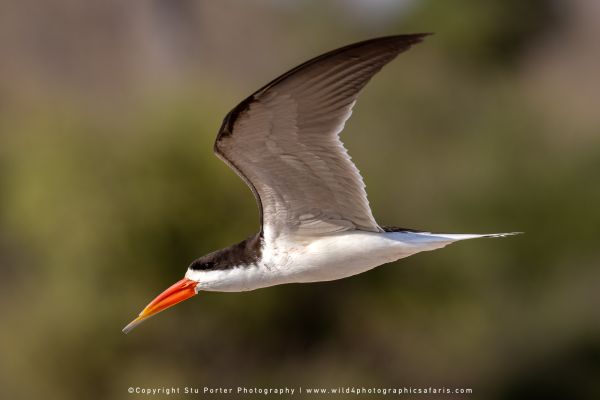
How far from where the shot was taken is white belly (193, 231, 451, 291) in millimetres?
5426

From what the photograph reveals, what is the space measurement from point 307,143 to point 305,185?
0.33 metres

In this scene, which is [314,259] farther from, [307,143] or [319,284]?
[319,284]

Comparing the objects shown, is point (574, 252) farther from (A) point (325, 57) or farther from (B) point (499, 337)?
(A) point (325, 57)

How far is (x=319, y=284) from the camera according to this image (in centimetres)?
1392

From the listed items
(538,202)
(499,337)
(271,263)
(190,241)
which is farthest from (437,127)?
(271,263)

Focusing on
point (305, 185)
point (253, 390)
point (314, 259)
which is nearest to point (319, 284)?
point (253, 390)

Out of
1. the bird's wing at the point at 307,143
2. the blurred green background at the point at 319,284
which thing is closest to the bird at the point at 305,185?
the bird's wing at the point at 307,143

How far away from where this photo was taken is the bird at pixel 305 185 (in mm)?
4711

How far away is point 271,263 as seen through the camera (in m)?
5.48

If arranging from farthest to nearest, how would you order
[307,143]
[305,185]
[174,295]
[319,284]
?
[319,284] → [174,295] → [305,185] → [307,143]

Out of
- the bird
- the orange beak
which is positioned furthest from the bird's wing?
the orange beak

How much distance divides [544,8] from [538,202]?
20.4 ft

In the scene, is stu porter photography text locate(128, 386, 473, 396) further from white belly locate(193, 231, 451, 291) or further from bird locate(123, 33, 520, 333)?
white belly locate(193, 231, 451, 291)

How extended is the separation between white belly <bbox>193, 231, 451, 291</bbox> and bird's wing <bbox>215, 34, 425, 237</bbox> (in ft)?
0.20
